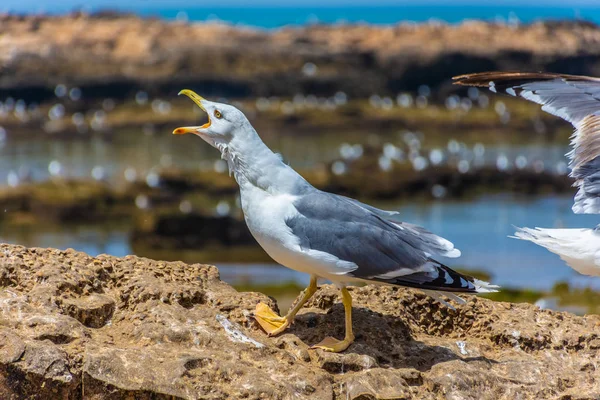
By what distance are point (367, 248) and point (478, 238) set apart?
1743 centimetres

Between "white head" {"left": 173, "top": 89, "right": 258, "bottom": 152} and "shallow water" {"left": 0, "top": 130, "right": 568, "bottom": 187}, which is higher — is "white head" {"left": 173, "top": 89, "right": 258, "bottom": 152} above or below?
above

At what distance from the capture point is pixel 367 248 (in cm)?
431

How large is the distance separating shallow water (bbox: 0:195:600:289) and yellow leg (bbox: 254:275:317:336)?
34.0 ft

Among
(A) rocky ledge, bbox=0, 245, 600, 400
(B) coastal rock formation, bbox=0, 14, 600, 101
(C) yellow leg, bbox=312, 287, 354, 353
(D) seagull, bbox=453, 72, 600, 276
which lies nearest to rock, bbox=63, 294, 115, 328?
(A) rocky ledge, bbox=0, 245, 600, 400

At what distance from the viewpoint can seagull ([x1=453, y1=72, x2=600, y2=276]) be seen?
4.71m

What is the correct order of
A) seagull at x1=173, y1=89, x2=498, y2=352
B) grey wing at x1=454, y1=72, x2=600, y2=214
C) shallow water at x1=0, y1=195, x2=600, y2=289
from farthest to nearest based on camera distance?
shallow water at x1=0, y1=195, x2=600, y2=289 → grey wing at x1=454, y1=72, x2=600, y2=214 → seagull at x1=173, y1=89, x2=498, y2=352

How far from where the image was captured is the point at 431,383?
4.09 m

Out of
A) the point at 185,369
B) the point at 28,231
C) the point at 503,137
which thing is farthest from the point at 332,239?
the point at 503,137

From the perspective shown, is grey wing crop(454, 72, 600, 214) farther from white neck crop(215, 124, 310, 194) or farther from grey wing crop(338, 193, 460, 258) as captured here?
white neck crop(215, 124, 310, 194)

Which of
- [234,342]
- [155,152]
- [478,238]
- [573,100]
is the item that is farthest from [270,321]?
[155,152]

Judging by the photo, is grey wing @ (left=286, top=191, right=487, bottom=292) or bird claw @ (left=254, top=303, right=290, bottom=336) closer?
grey wing @ (left=286, top=191, right=487, bottom=292)

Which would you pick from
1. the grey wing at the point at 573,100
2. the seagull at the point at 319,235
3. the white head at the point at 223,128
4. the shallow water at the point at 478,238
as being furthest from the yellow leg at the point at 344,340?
the shallow water at the point at 478,238

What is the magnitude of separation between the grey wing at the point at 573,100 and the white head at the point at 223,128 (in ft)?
4.62

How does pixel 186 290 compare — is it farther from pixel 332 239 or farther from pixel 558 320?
pixel 558 320
